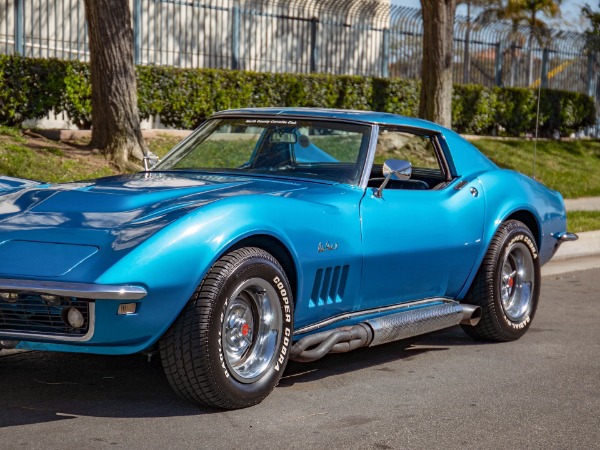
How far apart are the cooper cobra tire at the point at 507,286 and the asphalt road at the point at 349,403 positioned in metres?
0.14

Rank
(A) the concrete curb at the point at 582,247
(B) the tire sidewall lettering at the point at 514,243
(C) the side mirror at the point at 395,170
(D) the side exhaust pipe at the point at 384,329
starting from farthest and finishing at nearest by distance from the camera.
A: (A) the concrete curb at the point at 582,247 → (B) the tire sidewall lettering at the point at 514,243 → (C) the side mirror at the point at 395,170 → (D) the side exhaust pipe at the point at 384,329

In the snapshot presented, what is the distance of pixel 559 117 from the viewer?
23906 millimetres

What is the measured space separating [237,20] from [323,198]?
14.0m

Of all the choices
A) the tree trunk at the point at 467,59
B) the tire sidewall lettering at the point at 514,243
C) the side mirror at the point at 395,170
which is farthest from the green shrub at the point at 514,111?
the side mirror at the point at 395,170

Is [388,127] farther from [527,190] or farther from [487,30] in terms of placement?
[487,30]

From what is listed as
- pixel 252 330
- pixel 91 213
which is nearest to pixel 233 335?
pixel 252 330

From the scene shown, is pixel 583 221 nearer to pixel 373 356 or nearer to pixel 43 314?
pixel 373 356

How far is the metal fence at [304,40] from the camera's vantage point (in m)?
17.4

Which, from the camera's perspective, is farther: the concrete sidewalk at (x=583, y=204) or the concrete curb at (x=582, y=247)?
the concrete sidewalk at (x=583, y=204)

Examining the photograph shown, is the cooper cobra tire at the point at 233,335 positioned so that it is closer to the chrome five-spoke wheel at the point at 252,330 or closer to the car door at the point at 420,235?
the chrome five-spoke wheel at the point at 252,330

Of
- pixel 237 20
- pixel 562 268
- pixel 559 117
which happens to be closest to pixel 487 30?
pixel 559 117

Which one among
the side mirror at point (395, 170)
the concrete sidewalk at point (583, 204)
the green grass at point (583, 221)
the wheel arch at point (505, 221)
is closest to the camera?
the side mirror at point (395, 170)

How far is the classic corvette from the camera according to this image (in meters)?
4.68

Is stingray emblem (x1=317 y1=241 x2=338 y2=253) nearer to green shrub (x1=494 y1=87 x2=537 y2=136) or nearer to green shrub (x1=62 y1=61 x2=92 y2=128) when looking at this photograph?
green shrub (x1=62 y1=61 x2=92 y2=128)
